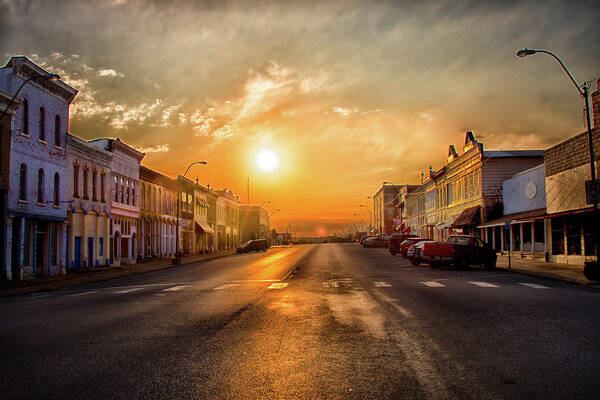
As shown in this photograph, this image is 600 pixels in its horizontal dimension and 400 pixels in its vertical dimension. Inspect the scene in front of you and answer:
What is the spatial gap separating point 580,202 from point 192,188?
4796 cm

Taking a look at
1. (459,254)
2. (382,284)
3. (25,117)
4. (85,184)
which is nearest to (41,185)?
(25,117)

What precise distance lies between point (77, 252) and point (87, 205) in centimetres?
339

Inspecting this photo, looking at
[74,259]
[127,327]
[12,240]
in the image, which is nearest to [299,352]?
[127,327]

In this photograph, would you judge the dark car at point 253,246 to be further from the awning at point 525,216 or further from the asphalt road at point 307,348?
the asphalt road at point 307,348

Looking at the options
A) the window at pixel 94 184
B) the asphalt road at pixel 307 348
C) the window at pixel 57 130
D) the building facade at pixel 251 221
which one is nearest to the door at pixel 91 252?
the window at pixel 94 184

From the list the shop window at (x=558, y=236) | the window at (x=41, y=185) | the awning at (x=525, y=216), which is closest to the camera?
the window at (x=41, y=185)

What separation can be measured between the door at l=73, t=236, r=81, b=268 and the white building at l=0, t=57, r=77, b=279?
7.02 feet

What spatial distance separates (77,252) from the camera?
35.4 metres

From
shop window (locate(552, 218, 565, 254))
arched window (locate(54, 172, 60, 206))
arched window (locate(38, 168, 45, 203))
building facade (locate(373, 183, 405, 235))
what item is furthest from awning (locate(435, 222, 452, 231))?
building facade (locate(373, 183, 405, 235))

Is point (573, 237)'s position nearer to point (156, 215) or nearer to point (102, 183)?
point (102, 183)

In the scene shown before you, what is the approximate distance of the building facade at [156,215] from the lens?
48.0 metres

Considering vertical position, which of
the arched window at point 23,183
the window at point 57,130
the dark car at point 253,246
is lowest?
the dark car at point 253,246

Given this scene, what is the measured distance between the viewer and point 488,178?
45.0m

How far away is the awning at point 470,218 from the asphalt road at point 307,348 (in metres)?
32.6
